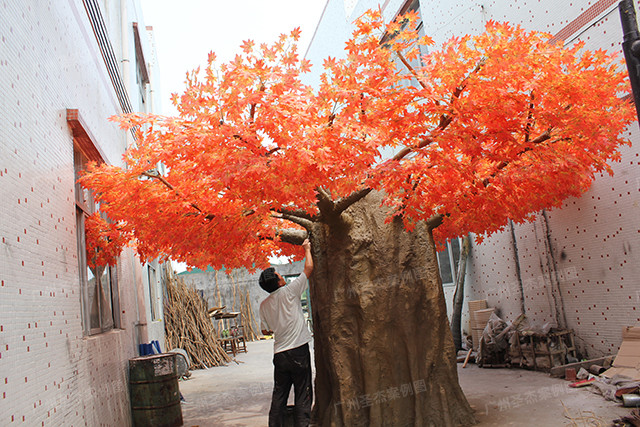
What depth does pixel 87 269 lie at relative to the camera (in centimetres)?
559

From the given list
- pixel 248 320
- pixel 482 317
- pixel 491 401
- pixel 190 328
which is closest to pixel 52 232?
pixel 491 401

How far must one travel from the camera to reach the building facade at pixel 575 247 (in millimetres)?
7066

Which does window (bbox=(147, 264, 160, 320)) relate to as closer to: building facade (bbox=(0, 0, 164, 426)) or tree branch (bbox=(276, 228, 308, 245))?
building facade (bbox=(0, 0, 164, 426))

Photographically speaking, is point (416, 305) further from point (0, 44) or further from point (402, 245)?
point (0, 44)

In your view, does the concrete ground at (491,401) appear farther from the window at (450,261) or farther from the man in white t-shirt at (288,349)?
the window at (450,261)

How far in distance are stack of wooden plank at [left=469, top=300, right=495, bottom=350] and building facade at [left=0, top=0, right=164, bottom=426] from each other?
22.4 feet

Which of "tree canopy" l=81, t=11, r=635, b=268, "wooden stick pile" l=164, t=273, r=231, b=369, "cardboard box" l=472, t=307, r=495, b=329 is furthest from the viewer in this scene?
"wooden stick pile" l=164, t=273, r=231, b=369

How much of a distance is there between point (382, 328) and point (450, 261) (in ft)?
23.4

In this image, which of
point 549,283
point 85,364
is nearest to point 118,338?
point 85,364

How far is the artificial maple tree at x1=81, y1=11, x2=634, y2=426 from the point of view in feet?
14.6

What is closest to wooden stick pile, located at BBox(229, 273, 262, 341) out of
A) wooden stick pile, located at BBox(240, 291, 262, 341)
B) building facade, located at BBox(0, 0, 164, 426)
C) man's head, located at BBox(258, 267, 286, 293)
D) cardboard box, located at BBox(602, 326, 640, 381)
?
wooden stick pile, located at BBox(240, 291, 262, 341)

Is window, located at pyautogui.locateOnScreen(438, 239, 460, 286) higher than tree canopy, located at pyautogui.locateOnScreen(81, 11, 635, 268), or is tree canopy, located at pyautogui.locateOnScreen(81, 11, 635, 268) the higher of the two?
tree canopy, located at pyautogui.locateOnScreen(81, 11, 635, 268)

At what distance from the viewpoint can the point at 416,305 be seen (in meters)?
6.21

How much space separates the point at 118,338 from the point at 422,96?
15.3 feet
